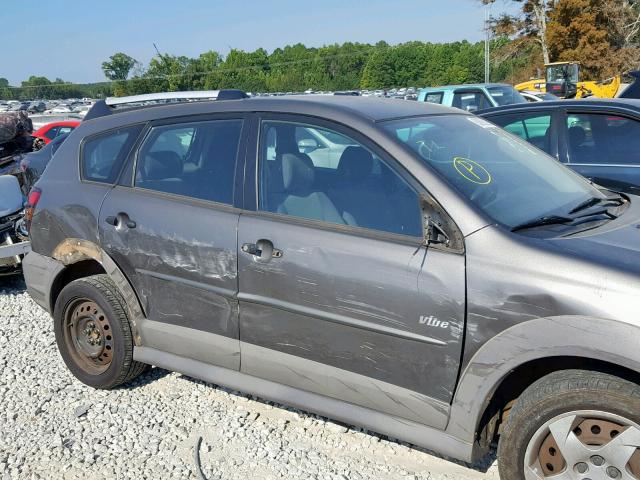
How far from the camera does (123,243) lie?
3.74 m

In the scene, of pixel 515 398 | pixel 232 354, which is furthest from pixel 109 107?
pixel 515 398

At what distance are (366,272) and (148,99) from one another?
2.47m

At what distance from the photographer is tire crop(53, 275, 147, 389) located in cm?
387

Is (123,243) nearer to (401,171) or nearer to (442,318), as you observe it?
(401,171)

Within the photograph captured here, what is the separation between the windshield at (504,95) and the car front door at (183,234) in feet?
37.7

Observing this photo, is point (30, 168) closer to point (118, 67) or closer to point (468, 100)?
point (468, 100)

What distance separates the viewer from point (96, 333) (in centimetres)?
406

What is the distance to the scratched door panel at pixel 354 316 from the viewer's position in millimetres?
2705

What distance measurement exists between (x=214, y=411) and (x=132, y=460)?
61 cm

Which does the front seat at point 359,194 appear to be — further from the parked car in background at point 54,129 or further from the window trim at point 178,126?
the parked car in background at point 54,129

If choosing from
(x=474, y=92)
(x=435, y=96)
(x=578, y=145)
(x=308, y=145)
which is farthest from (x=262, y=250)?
(x=474, y=92)

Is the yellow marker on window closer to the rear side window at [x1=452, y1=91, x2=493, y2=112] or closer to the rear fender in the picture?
the rear fender

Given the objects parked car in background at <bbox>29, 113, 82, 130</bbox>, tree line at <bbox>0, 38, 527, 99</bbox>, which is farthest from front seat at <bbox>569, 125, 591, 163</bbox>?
tree line at <bbox>0, 38, 527, 99</bbox>

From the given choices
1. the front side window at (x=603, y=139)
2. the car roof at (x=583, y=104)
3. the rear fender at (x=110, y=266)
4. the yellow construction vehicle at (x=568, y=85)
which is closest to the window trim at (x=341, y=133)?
the rear fender at (x=110, y=266)
